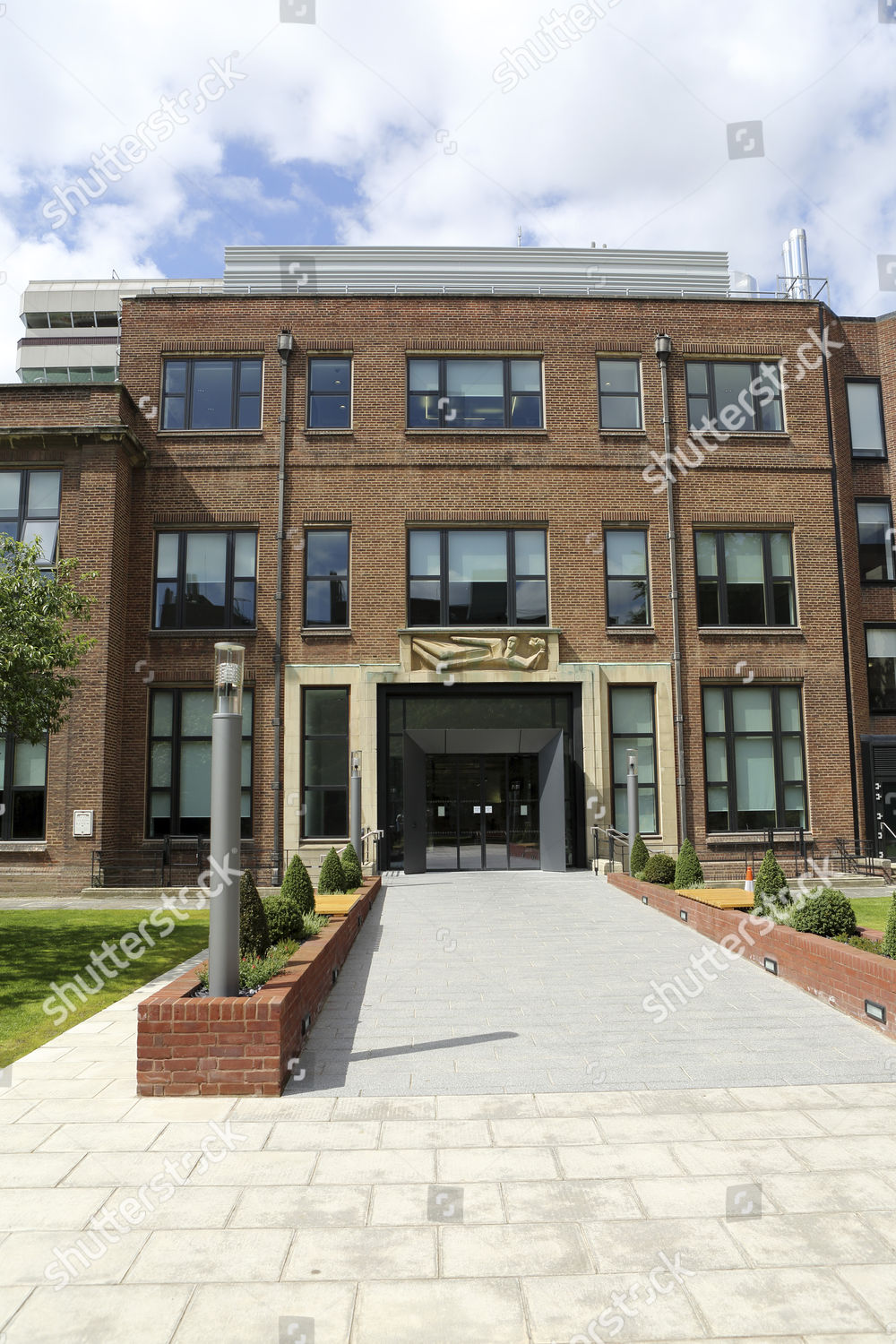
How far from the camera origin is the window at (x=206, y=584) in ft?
75.5

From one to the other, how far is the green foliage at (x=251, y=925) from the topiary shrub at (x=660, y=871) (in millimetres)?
9737

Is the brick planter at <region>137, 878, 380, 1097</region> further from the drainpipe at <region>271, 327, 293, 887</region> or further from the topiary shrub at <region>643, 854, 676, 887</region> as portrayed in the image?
the drainpipe at <region>271, 327, 293, 887</region>

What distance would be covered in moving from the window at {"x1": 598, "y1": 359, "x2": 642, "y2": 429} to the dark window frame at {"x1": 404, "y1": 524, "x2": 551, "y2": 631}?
350 cm

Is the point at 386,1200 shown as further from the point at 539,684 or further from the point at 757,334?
the point at 757,334

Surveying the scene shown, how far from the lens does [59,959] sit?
1255cm

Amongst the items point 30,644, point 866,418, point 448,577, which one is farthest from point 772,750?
point 30,644

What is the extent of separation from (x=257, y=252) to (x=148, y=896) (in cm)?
2144

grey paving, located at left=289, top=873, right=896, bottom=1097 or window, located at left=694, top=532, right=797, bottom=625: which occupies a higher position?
window, located at left=694, top=532, right=797, bottom=625

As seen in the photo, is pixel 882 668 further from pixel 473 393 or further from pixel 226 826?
pixel 226 826

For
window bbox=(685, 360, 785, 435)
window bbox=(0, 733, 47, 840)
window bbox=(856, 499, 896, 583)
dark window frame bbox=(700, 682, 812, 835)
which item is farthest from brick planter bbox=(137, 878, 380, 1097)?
window bbox=(856, 499, 896, 583)

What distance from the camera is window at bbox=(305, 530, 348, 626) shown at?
75.5ft

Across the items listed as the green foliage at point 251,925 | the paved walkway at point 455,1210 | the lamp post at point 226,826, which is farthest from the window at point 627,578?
the lamp post at point 226,826

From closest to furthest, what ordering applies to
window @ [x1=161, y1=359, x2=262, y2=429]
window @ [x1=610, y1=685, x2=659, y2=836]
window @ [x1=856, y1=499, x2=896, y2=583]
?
window @ [x1=610, y1=685, x2=659, y2=836] → window @ [x1=161, y1=359, x2=262, y2=429] → window @ [x1=856, y1=499, x2=896, y2=583]

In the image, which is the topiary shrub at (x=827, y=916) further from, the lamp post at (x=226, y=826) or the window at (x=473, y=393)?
the window at (x=473, y=393)
